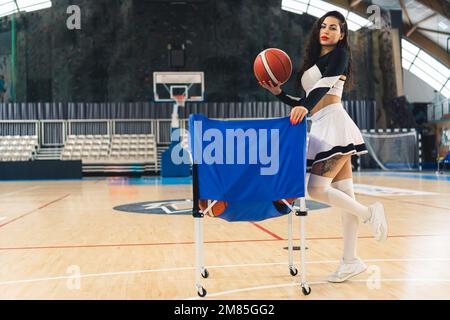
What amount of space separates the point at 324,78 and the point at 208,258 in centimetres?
171

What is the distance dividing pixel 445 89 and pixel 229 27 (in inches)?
503

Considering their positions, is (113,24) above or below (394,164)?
above

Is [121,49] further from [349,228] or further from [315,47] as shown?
[349,228]

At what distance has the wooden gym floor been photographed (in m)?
2.85

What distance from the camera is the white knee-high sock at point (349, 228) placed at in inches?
123

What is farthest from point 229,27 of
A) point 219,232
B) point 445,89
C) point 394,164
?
point 219,232

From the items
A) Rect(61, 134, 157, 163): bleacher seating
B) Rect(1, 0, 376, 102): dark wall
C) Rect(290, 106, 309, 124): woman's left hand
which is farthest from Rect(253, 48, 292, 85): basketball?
Rect(1, 0, 376, 102): dark wall

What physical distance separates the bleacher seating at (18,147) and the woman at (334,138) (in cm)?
2192

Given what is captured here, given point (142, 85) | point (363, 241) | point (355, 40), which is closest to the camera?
point (363, 241)

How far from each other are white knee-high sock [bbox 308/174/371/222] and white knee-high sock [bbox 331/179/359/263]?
122mm

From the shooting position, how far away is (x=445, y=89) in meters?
28.0

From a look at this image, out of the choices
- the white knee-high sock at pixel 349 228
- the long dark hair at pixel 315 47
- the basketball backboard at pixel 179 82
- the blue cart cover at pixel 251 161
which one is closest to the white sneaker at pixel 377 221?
the white knee-high sock at pixel 349 228
